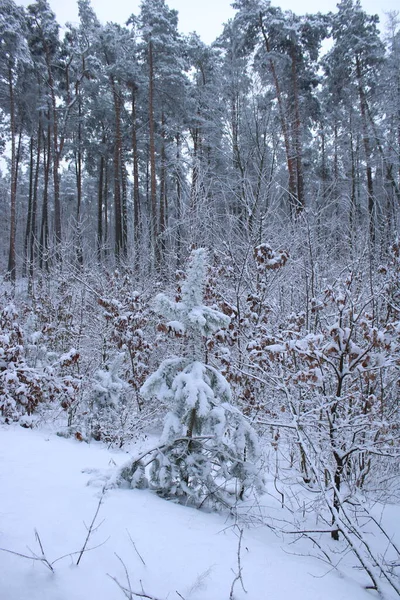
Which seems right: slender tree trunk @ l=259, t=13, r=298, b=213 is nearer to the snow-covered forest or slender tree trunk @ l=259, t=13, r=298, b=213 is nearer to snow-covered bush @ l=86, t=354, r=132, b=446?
the snow-covered forest

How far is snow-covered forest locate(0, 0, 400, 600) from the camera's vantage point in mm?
3037

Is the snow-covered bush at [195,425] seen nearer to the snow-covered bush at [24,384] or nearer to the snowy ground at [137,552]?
the snowy ground at [137,552]

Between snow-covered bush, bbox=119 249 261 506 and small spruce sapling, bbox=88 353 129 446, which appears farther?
small spruce sapling, bbox=88 353 129 446

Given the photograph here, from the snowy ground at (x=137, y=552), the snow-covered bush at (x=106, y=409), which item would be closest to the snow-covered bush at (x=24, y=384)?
the snow-covered bush at (x=106, y=409)

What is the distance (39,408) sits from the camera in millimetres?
7457

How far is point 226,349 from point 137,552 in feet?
10.6

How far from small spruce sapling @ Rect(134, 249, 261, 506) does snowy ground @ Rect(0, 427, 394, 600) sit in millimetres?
258

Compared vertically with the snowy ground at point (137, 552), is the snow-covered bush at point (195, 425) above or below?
above

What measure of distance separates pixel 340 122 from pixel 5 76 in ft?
63.2

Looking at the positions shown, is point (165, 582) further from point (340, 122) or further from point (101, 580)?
point (340, 122)

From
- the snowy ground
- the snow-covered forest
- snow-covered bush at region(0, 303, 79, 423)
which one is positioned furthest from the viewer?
snow-covered bush at region(0, 303, 79, 423)

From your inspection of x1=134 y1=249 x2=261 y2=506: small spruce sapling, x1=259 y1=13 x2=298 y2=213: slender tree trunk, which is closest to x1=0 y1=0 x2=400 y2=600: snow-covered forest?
x1=134 y1=249 x2=261 y2=506: small spruce sapling

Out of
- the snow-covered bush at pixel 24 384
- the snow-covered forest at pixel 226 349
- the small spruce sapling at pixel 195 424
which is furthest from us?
the snow-covered bush at pixel 24 384

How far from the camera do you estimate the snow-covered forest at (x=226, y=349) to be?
3.04 meters
